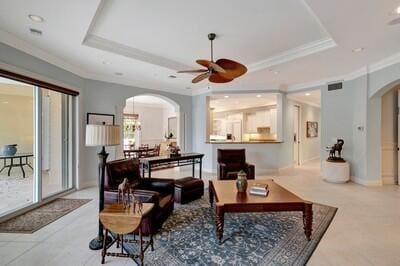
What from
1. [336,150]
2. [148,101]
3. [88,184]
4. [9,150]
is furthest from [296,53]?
[148,101]

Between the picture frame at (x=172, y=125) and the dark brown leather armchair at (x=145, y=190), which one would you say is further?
the picture frame at (x=172, y=125)

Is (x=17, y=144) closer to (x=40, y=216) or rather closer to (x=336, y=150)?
(x=40, y=216)

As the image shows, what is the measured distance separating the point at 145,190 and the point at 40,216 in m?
1.90

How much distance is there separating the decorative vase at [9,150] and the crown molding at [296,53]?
16.6ft

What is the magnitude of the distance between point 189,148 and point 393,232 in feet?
18.0

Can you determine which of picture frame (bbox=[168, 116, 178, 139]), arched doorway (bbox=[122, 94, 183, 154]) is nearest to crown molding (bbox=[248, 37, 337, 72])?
arched doorway (bbox=[122, 94, 183, 154])

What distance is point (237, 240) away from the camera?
2.63 metres

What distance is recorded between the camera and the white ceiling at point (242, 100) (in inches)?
280

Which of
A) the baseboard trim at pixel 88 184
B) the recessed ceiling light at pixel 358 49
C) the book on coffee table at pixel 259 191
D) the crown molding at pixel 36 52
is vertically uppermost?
the recessed ceiling light at pixel 358 49

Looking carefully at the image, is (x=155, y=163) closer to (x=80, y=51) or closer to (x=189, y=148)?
(x=80, y=51)

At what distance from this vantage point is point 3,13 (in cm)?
267

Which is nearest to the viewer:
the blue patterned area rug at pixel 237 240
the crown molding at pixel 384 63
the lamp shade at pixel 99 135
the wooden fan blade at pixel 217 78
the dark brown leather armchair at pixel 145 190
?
the blue patterned area rug at pixel 237 240

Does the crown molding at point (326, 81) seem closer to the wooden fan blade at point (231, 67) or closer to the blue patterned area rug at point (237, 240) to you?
the blue patterned area rug at point (237, 240)

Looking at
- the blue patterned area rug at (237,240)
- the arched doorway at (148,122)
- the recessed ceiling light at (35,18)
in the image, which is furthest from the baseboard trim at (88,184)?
the arched doorway at (148,122)
